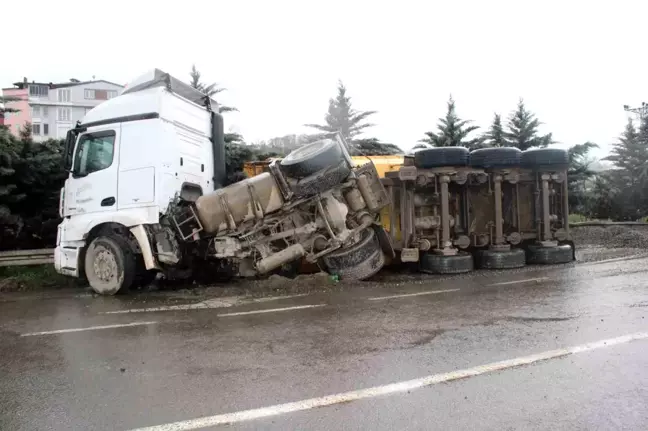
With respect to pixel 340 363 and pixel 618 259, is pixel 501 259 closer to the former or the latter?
pixel 618 259

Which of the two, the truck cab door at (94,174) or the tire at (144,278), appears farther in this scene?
the tire at (144,278)

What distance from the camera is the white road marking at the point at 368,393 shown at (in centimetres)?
332

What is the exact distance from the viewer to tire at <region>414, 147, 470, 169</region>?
9.94 meters

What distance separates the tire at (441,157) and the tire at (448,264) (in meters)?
1.72

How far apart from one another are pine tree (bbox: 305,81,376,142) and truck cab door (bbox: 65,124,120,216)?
1941 centimetres

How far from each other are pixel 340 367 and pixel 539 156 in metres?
7.89

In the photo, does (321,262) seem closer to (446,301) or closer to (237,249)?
(237,249)

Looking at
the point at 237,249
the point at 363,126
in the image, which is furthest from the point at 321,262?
the point at 363,126

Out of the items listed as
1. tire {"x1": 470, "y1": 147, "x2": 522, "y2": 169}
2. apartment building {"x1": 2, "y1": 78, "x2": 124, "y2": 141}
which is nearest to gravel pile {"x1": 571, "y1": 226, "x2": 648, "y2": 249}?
tire {"x1": 470, "y1": 147, "x2": 522, "y2": 169}

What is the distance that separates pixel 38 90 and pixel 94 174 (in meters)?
85.3

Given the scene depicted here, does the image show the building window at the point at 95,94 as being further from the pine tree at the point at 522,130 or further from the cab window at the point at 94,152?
the cab window at the point at 94,152

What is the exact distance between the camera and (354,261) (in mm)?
8867

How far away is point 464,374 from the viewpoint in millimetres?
4055

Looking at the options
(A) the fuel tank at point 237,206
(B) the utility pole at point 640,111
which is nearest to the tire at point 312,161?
(A) the fuel tank at point 237,206
